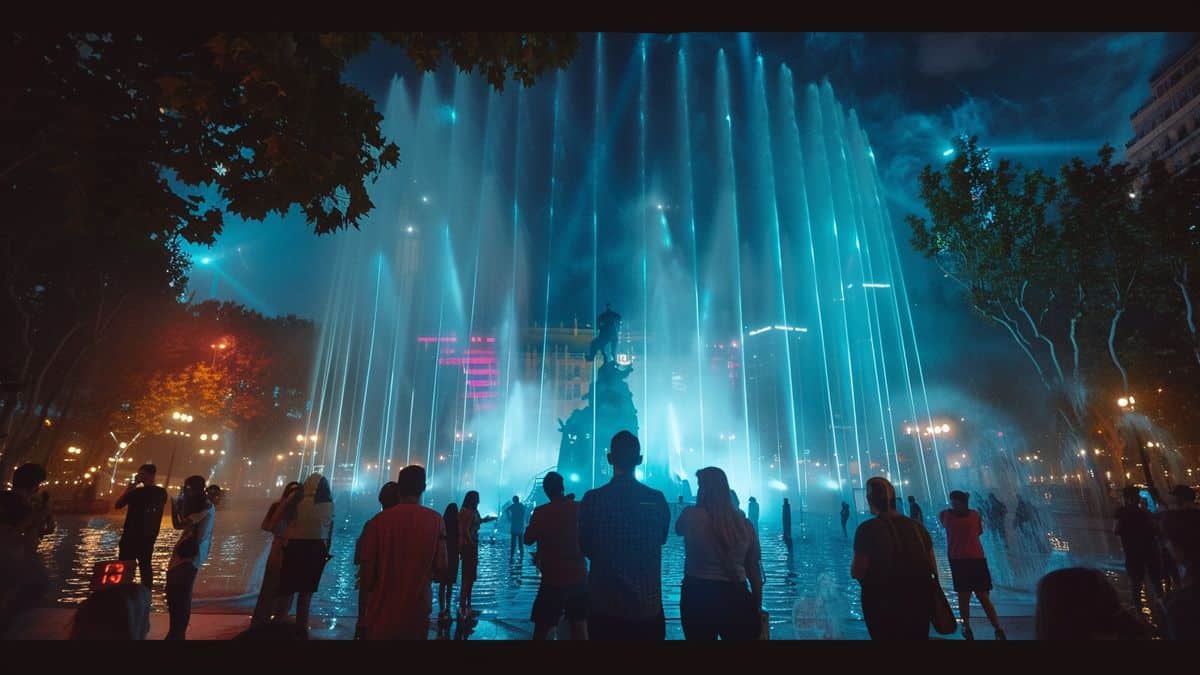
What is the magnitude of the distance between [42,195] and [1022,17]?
19.7 metres

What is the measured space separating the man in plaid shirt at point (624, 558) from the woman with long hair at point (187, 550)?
5005 millimetres

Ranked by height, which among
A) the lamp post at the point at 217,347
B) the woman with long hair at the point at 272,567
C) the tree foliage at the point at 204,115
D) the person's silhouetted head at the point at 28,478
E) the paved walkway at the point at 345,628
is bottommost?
the paved walkway at the point at 345,628

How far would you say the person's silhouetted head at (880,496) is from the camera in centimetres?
452

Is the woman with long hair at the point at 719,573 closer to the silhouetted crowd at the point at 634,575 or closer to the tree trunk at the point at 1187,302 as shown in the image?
the silhouetted crowd at the point at 634,575

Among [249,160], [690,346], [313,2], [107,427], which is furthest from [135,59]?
[690,346]

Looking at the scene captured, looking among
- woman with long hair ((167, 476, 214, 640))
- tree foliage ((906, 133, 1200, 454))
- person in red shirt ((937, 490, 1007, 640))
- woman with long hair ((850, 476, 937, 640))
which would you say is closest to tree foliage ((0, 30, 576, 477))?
woman with long hair ((167, 476, 214, 640))

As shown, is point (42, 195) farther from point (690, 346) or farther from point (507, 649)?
point (690, 346)

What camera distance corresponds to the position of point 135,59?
208 inches

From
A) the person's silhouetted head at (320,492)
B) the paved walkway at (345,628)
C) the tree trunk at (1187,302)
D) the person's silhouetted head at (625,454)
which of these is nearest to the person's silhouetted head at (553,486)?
the person's silhouetted head at (625,454)

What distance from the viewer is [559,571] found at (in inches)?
196

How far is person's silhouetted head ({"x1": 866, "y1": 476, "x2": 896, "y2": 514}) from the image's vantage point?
4.52 meters

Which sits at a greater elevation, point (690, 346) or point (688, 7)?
point (690, 346)

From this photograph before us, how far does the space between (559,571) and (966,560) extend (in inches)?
215

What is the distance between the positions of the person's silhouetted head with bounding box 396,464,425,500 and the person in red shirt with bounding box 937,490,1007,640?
20.5ft
